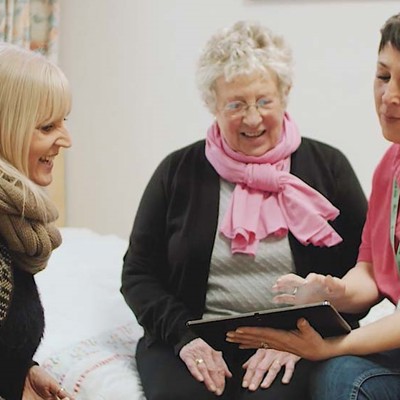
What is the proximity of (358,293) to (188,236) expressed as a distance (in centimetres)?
42

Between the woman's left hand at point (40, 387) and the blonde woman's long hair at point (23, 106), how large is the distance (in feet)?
1.19

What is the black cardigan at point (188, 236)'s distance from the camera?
5.97 feet

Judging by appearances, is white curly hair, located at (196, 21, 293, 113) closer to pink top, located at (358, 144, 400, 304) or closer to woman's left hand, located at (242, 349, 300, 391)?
pink top, located at (358, 144, 400, 304)

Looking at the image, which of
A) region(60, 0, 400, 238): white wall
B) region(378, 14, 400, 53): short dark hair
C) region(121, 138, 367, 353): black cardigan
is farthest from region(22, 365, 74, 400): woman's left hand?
region(60, 0, 400, 238): white wall

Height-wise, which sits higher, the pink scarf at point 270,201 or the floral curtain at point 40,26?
the floral curtain at point 40,26

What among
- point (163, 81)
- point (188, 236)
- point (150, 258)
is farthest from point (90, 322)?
point (163, 81)

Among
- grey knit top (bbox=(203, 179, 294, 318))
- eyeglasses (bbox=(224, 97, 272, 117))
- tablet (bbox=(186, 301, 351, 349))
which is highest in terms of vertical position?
eyeglasses (bbox=(224, 97, 272, 117))

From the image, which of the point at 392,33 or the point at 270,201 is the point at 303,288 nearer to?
the point at 270,201

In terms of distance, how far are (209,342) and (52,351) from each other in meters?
0.53

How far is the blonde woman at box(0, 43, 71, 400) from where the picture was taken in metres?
1.28

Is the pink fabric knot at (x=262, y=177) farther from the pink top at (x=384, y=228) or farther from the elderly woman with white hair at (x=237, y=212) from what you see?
the pink top at (x=384, y=228)

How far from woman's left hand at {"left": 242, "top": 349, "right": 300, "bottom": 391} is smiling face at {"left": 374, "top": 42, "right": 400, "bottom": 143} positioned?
0.52m

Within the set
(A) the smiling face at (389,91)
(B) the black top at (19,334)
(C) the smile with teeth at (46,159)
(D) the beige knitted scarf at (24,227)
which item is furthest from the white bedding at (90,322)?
(A) the smiling face at (389,91)

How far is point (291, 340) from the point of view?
1.47 meters
